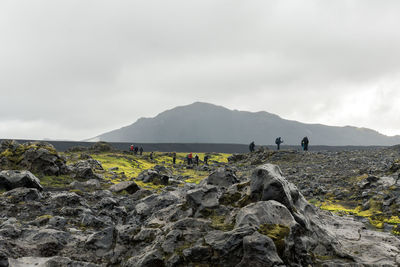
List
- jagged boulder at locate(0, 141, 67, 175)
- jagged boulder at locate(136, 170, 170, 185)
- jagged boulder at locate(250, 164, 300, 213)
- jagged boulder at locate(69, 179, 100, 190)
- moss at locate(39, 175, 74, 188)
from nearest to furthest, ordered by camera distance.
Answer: jagged boulder at locate(250, 164, 300, 213), jagged boulder at locate(69, 179, 100, 190), moss at locate(39, 175, 74, 188), jagged boulder at locate(0, 141, 67, 175), jagged boulder at locate(136, 170, 170, 185)

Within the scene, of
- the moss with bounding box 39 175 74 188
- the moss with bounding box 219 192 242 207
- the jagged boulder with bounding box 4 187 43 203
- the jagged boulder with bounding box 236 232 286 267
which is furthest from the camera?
the moss with bounding box 39 175 74 188

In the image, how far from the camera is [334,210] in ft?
79.4

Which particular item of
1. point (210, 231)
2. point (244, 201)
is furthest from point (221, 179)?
point (210, 231)

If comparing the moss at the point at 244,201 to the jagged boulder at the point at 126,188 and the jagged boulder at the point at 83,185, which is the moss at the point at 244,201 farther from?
the jagged boulder at the point at 83,185

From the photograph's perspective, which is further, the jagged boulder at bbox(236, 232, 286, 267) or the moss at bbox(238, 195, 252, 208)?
the moss at bbox(238, 195, 252, 208)

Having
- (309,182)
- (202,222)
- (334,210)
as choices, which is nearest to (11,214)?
(202,222)

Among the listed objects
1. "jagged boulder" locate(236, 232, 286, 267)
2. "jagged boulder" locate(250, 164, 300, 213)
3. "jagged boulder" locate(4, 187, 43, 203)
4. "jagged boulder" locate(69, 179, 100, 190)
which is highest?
"jagged boulder" locate(250, 164, 300, 213)

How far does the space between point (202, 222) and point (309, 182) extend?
2879 cm

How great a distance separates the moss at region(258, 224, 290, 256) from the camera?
1005 centimetres

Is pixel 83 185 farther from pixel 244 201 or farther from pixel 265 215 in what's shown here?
pixel 265 215

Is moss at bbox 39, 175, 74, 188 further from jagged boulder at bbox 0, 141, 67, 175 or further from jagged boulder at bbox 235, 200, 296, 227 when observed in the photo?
jagged boulder at bbox 235, 200, 296, 227

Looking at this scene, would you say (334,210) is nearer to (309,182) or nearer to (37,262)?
(309,182)

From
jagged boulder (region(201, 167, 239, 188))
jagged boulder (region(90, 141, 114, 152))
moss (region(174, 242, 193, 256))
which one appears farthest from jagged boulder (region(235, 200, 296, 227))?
jagged boulder (region(90, 141, 114, 152))

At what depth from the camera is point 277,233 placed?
412 inches
